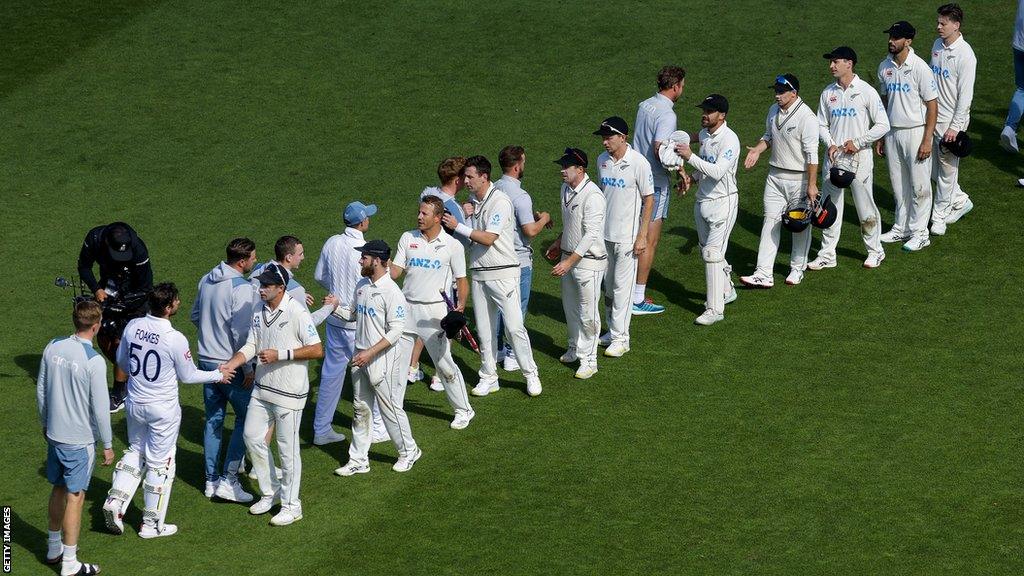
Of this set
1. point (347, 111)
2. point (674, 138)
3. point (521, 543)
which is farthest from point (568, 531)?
point (347, 111)

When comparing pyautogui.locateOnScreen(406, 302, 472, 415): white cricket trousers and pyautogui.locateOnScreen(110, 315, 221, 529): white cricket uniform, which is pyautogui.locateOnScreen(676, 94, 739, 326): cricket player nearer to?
pyautogui.locateOnScreen(406, 302, 472, 415): white cricket trousers

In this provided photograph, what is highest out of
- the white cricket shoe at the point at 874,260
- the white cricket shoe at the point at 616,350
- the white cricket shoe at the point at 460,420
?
the white cricket shoe at the point at 874,260

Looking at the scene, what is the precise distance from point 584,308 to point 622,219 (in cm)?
88

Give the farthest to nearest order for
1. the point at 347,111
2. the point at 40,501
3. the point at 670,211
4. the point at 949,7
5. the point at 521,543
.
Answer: the point at 347,111 → the point at 670,211 → the point at 949,7 → the point at 40,501 → the point at 521,543

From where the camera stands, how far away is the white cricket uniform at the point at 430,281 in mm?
9648

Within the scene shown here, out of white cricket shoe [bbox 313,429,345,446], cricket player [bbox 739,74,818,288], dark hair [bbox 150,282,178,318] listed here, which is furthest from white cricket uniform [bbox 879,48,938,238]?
dark hair [bbox 150,282,178,318]

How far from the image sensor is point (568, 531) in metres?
8.54

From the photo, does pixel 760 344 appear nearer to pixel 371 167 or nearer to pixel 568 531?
pixel 568 531

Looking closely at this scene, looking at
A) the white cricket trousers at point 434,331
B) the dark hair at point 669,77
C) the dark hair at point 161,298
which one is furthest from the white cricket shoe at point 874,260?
the dark hair at point 161,298

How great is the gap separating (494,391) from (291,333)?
8.62ft

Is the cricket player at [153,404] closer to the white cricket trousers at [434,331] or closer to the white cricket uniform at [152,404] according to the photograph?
the white cricket uniform at [152,404]

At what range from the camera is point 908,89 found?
1228cm

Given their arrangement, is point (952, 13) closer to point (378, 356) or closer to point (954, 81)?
point (954, 81)

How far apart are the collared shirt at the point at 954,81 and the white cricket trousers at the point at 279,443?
769cm
